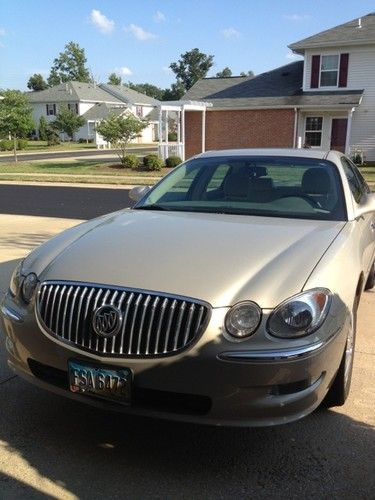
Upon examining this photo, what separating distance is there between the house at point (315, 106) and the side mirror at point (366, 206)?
21211 millimetres

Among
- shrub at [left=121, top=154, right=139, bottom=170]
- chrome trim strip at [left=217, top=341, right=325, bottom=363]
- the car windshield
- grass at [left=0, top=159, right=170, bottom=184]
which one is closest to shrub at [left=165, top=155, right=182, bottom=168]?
grass at [left=0, top=159, right=170, bottom=184]

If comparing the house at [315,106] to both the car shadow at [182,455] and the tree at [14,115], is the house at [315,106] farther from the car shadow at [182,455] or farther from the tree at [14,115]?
the car shadow at [182,455]

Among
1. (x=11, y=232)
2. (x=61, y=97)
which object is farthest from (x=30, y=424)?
(x=61, y=97)

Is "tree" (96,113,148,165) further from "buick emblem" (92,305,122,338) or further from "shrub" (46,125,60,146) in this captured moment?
"shrub" (46,125,60,146)

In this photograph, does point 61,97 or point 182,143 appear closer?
point 182,143

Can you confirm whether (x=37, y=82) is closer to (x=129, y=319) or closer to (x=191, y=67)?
(x=191, y=67)

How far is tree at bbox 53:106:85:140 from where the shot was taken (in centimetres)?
5484

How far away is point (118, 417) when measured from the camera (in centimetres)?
324

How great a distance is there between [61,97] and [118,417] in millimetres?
66819

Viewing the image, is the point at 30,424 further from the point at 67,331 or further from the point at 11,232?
the point at 11,232

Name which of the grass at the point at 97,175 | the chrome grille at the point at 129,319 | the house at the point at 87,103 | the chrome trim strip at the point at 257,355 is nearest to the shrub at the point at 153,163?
the grass at the point at 97,175

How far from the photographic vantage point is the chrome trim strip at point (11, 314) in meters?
2.94

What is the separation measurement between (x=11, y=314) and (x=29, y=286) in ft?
0.62

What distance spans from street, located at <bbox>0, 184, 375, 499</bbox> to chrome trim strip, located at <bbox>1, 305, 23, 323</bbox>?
2.20ft
